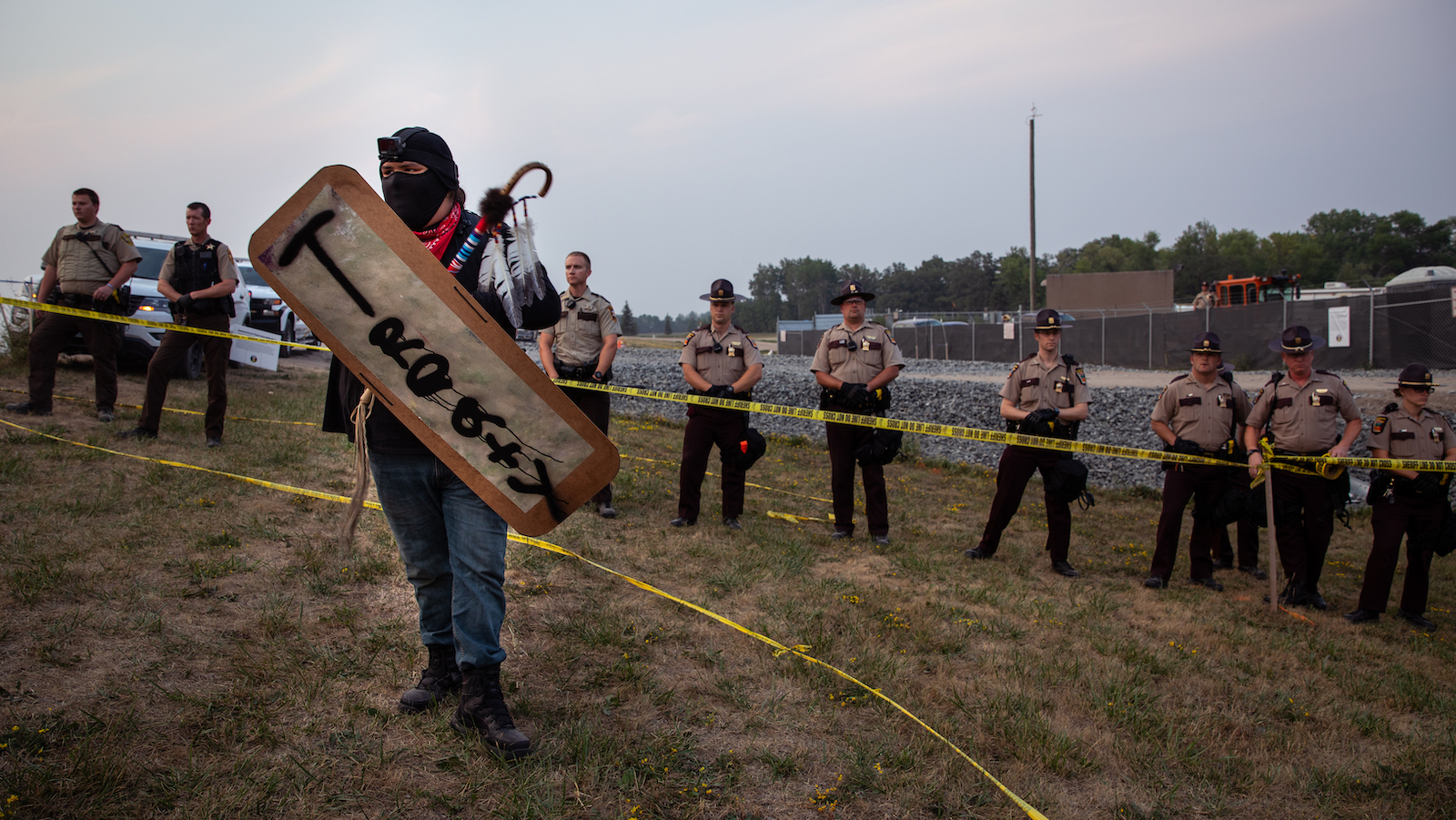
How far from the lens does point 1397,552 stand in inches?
216

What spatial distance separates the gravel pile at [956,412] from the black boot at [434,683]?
9.38 meters

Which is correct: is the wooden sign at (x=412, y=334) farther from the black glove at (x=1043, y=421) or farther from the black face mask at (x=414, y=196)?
the black glove at (x=1043, y=421)

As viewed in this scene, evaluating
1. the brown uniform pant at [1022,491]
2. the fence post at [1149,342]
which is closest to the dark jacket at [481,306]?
the brown uniform pant at [1022,491]

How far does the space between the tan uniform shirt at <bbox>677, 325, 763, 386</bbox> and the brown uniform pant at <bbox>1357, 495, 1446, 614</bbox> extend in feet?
14.9

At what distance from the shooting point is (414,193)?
280cm

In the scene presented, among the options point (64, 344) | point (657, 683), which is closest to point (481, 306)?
point (657, 683)

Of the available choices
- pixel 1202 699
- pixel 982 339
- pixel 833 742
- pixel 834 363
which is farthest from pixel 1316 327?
pixel 833 742

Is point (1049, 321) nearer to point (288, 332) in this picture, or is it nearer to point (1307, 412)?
point (1307, 412)

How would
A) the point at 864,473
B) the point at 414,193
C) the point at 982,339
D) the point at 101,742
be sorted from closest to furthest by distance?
1. the point at 101,742
2. the point at 414,193
3. the point at 864,473
4. the point at 982,339

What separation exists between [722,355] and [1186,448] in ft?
11.8

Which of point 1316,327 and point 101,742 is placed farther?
point 1316,327

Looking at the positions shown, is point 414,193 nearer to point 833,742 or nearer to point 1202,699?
point 833,742

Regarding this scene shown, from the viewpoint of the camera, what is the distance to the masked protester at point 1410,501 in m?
5.52

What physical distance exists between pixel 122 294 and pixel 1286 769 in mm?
9316
